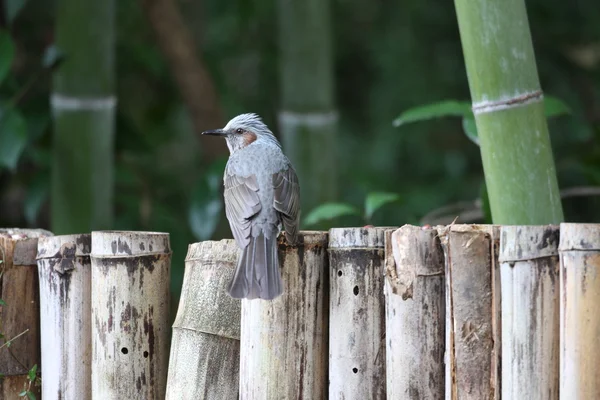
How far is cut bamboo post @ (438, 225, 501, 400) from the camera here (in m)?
2.12

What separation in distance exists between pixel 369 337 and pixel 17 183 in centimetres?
348

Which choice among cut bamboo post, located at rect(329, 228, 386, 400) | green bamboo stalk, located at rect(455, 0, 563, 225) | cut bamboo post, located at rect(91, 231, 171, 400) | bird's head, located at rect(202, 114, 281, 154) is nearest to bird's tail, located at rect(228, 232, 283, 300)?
cut bamboo post, located at rect(329, 228, 386, 400)

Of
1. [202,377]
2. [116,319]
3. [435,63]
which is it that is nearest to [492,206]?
[202,377]

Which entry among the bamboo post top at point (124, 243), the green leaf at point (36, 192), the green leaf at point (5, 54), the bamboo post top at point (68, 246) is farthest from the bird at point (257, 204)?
the green leaf at point (36, 192)

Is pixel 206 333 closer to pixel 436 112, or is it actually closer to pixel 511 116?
pixel 511 116

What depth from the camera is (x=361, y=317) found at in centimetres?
233

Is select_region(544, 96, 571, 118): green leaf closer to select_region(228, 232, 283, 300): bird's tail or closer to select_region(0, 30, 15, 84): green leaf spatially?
select_region(228, 232, 283, 300): bird's tail

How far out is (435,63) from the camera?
19.1ft

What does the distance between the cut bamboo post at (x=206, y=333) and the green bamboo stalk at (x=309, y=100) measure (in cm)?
184

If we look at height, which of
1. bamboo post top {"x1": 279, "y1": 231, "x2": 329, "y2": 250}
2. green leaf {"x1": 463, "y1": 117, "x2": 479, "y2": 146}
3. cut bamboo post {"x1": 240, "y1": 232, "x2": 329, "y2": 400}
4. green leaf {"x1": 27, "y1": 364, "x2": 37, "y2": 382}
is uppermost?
green leaf {"x1": 463, "y1": 117, "x2": 479, "y2": 146}

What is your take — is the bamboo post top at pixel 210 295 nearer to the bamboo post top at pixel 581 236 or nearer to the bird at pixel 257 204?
the bird at pixel 257 204

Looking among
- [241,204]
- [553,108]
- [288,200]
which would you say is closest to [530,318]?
[288,200]

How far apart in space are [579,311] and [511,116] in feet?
2.68

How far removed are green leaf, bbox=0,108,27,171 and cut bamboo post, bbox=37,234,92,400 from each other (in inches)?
44.5
